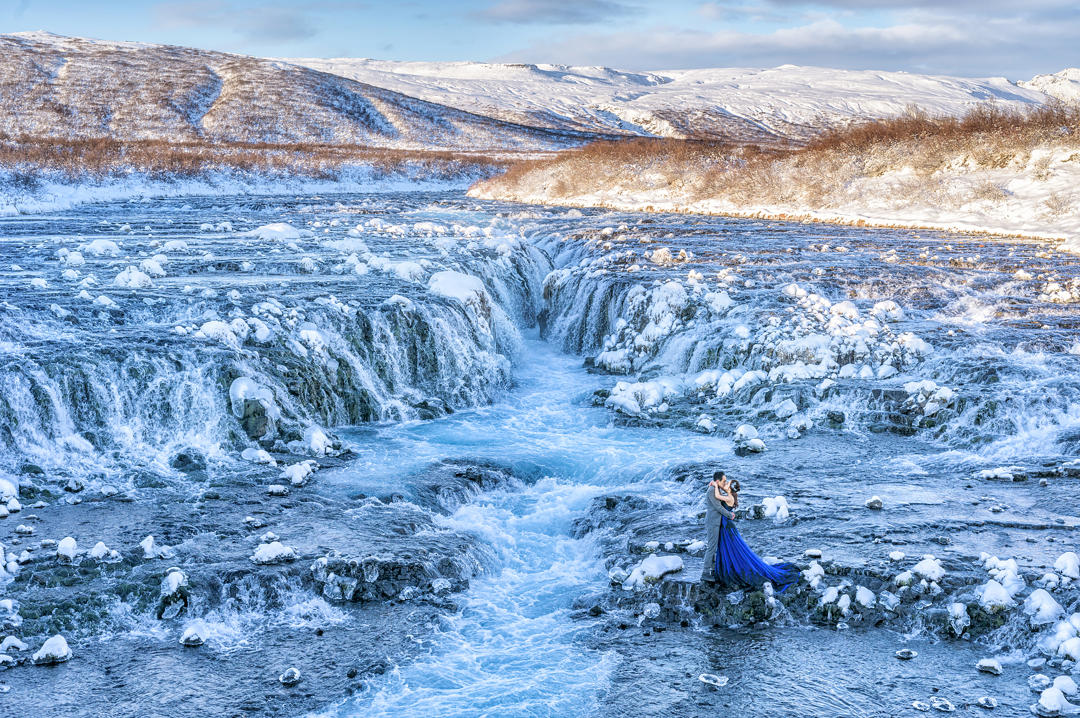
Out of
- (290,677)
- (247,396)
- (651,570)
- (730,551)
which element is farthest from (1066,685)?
(247,396)

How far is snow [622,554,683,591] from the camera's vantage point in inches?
460

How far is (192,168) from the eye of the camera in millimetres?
75312

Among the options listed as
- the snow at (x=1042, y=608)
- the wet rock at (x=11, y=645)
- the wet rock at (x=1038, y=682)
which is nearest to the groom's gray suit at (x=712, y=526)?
the snow at (x=1042, y=608)

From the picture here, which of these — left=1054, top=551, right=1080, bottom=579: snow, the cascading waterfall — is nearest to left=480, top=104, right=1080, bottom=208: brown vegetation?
the cascading waterfall

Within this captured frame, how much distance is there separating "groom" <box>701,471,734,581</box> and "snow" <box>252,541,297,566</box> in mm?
5607

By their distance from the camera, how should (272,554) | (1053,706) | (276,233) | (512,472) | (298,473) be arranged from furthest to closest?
(276,233), (512,472), (298,473), (272,554), (1053,706)

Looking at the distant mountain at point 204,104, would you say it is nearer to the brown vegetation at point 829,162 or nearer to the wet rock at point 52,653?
the brown vegetation at point 829,162

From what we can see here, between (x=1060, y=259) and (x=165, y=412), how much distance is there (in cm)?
3062

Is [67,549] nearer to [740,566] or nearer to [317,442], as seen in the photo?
[317,442]

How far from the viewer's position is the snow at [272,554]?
39.0 feet

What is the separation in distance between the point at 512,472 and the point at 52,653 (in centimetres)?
857

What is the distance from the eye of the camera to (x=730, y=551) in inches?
438

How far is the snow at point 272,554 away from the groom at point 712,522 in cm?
561

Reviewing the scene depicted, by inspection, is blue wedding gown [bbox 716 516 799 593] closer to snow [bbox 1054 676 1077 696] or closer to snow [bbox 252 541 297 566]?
snow [bbox 1054 676 1077 696]
